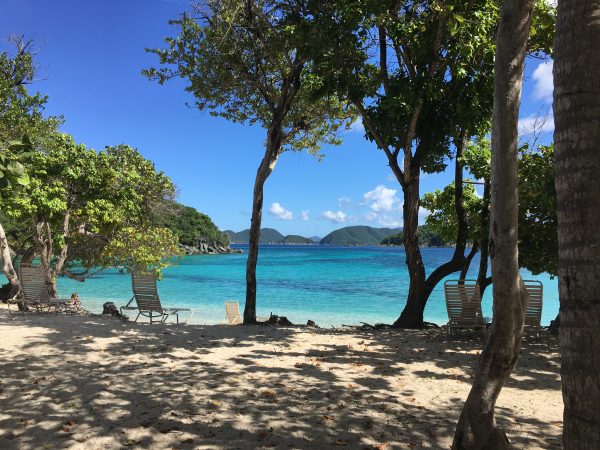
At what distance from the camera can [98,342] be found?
A: 7.11 metres

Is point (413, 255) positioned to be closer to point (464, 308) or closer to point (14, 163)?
point (464, 308)

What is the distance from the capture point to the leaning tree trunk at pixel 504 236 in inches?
124

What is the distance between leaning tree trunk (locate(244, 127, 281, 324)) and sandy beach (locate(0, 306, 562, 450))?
6.95ft

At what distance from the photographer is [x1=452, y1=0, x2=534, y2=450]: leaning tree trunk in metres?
3.16

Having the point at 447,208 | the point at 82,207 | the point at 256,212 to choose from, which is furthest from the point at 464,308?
the point at 82,207

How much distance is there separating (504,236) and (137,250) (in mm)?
13469

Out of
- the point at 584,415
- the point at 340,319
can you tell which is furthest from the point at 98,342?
the point at 340,319

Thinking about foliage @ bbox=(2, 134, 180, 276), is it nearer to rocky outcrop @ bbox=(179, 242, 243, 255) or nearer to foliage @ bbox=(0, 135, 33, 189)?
foliage @ bbox=(0, 135, 33, 189)

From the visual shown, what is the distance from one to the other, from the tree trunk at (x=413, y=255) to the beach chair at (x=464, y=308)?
1.27 m

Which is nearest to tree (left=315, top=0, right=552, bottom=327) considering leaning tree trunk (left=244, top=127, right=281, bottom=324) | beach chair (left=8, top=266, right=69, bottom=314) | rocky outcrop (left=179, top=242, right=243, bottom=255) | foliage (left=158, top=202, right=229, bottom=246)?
leaning tree trunk (left=244, top=127, right=281, bottom=324)

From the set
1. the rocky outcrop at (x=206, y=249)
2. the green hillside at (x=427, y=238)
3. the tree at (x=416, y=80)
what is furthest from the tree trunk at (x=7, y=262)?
the rocky outcrop at (x=206, y=249)

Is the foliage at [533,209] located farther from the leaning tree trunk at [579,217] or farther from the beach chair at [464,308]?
the leaning tree trunk at [579,217]

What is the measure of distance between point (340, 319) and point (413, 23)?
15.4 meters

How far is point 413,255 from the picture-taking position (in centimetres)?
971
